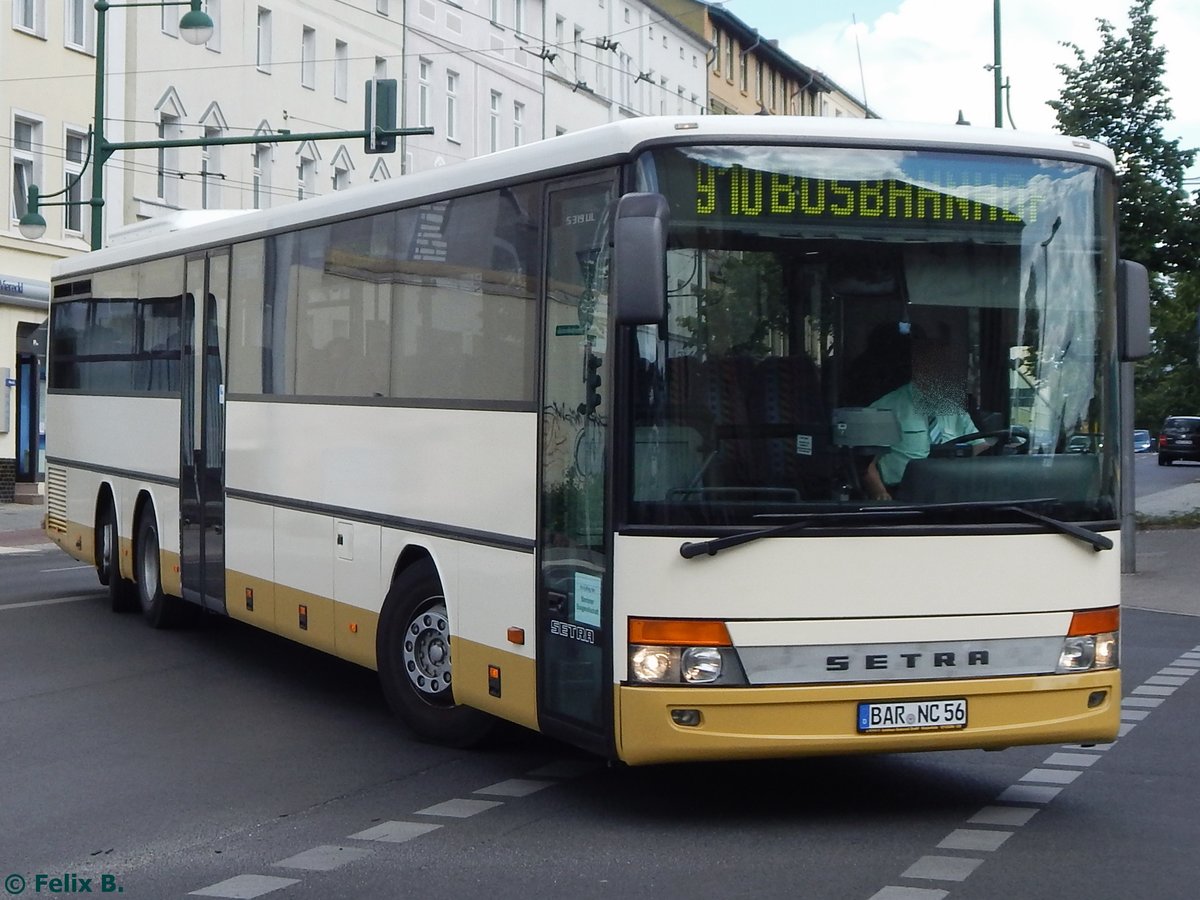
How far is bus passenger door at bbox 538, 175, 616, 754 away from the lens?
780cm

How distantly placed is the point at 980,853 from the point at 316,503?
5.11 metres

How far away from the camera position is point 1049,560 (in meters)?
7.85

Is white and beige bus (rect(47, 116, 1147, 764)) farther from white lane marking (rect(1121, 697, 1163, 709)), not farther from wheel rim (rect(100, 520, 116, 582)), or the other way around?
wheel rim (rect(100, 520, 116, 582))

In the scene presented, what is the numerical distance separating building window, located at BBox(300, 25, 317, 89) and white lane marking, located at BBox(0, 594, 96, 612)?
30977 millimetres

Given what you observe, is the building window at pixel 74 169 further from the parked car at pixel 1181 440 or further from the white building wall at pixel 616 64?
the parked car at pixel 1181 440

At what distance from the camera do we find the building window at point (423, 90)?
52188mm

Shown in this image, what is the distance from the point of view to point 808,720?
7527 mm

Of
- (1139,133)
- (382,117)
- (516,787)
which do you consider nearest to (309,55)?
(382,117)

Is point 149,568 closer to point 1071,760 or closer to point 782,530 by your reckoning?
point 1071,760

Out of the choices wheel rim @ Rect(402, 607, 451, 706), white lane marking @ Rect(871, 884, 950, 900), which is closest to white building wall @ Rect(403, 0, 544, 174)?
wheel rim @ Rect(402, 607, 451, 706)

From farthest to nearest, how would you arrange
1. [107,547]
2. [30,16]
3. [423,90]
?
[423,90], [30,16], [107,547]

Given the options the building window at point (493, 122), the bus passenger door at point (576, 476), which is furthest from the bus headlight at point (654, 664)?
the building window at point (493, 122)

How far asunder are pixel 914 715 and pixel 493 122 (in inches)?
2007

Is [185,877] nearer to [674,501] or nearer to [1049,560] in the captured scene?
[674,501]
